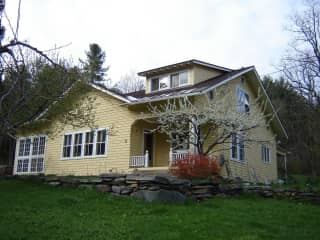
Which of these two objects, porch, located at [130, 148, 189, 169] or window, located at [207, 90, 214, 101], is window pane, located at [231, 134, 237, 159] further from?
porch, located at [130, 148, 189, 169]

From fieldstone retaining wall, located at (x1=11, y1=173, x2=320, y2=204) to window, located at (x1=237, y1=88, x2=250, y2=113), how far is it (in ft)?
20.0

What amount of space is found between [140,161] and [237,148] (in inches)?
184

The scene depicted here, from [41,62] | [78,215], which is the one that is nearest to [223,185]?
[78,215]

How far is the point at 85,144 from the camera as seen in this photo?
19.3m

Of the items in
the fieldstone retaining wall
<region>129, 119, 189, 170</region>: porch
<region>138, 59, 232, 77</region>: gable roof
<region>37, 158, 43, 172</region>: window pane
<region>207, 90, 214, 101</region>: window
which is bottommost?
the fieldstone retaining wall

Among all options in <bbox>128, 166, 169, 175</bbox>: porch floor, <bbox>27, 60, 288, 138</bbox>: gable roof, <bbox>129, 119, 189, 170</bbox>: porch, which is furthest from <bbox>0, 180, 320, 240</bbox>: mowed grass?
<bbox>129, 119, 189, 170</bbox>: porch

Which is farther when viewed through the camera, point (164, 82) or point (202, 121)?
point (164, 82)

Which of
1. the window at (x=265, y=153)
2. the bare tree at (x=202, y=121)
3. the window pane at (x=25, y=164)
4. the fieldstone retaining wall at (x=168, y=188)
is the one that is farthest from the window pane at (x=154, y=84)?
the window pane at (x=25, y=164)

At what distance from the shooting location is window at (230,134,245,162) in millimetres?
17750

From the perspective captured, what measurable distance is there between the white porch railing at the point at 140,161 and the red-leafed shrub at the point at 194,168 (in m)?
3.06

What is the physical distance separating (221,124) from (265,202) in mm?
4985

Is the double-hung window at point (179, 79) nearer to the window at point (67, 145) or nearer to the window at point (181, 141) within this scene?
the window at point (181, 141)

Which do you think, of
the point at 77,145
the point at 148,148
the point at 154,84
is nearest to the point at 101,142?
the point at 77,145

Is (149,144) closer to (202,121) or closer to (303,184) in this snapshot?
(202,121)
